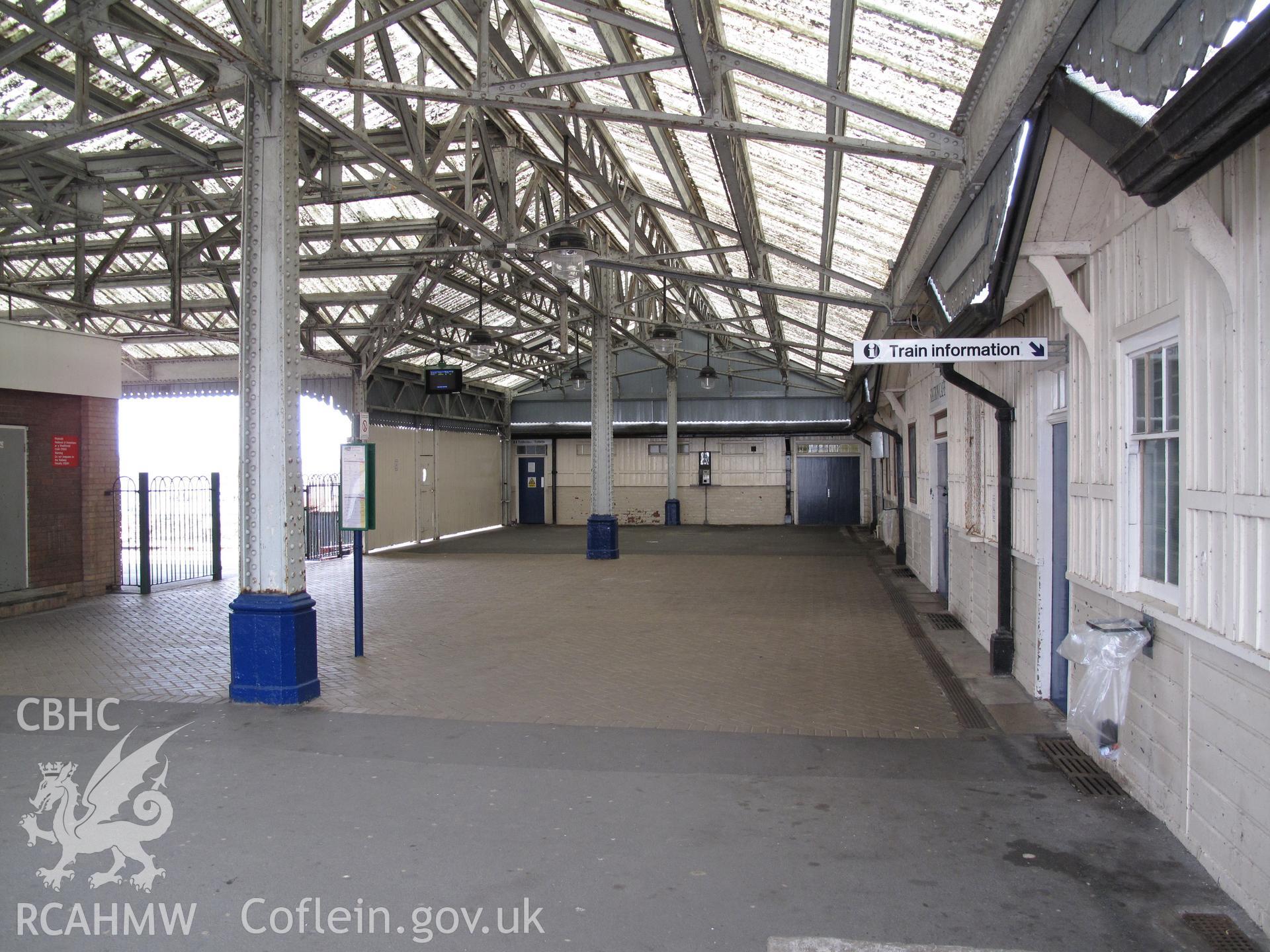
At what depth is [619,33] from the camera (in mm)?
7699

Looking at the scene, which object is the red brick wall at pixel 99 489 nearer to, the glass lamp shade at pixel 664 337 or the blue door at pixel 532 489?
the glass lamp shade at pixel 664 337

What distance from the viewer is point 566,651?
368 inches

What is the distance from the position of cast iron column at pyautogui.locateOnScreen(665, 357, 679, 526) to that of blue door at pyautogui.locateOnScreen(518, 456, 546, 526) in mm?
4703

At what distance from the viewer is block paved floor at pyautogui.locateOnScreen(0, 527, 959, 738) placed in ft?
23.3

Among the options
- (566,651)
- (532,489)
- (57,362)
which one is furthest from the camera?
(532,489)

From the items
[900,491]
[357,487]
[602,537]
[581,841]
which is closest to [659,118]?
[357,487]

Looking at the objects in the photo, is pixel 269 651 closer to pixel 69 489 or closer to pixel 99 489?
pixel 69 489

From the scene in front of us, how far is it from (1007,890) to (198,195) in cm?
1304

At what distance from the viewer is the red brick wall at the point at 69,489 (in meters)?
12.3

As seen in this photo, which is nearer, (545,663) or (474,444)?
(545,663)

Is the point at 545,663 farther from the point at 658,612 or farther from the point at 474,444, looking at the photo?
the point at 474,444

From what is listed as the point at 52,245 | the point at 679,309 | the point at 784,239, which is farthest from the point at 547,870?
the point at 679,309

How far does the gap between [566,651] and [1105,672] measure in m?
5.68

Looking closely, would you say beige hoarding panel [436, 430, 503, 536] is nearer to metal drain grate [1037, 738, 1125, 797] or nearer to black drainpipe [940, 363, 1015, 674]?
black drainpipe [940, 363, 1015, 674]
